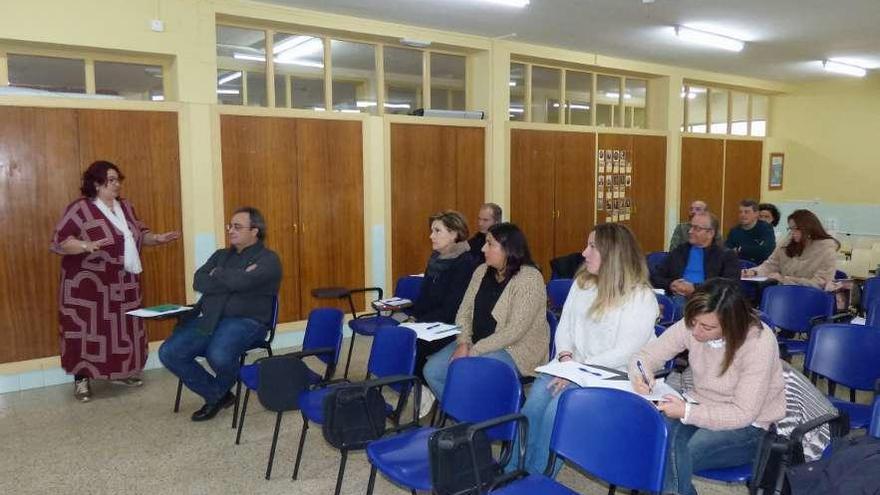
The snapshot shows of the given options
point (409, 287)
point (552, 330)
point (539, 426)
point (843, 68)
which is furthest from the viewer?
point (843, 68)

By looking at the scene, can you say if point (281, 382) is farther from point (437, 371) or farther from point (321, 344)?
point (437, 371)

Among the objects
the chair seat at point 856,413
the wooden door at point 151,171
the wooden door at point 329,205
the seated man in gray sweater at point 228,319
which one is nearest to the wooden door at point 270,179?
the wooden door at point 329,205

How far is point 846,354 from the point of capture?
315 cm

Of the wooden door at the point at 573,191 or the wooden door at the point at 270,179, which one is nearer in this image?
the wooden door at the point at 270,179

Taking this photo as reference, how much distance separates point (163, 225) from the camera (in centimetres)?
519

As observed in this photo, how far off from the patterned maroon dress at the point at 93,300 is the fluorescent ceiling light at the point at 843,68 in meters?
8.48

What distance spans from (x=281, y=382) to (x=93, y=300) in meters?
2.08

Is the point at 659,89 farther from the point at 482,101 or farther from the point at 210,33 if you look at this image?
the point at 210,33

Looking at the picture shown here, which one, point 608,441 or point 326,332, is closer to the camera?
point 608,441

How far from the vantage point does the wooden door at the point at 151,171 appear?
15.9ft

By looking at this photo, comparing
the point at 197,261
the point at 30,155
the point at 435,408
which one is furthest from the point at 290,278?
the point at 435,408

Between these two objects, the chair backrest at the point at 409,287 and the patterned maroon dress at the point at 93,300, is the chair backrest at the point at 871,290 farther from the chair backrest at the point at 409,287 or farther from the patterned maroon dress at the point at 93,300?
the patterned maroon dress at the point at 93,300

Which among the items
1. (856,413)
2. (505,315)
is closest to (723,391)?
(856,413)

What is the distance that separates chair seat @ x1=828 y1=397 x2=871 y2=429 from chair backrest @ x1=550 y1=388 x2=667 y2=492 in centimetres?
124
